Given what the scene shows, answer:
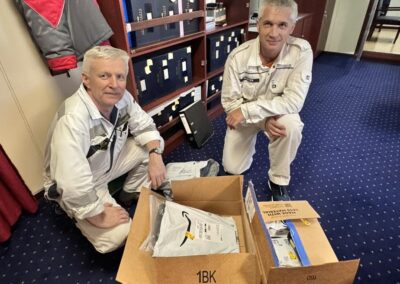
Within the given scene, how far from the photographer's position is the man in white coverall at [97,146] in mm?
1009

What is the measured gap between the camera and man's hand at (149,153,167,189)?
1.34m

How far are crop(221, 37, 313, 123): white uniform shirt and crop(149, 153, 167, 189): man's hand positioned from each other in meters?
0.56

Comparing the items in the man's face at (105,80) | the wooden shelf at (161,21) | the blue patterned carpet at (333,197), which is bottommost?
the blue patterned carpet at (333,197)

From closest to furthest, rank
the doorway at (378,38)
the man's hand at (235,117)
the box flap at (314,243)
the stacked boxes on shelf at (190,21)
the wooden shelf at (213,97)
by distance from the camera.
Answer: the box flap at (314,243), the man's hand at (235,117), the stacked boxes on shelf at (190,21), the wooden shelf at (213,97), the doorway at (378,38)

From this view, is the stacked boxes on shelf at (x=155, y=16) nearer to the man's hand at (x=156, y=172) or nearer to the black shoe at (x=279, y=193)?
the man's hand at (x=156, y=172)

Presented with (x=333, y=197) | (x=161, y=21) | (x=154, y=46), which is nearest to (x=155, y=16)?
(x=161, y=21)

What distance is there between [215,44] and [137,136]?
116cm

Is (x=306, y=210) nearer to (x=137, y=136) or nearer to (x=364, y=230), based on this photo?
(x=364, y=230)

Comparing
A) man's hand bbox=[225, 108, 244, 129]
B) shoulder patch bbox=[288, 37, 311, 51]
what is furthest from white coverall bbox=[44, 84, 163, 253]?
shoulder patch bbox=[288, 37, 311, 51]

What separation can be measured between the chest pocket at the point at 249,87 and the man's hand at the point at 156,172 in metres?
0.68

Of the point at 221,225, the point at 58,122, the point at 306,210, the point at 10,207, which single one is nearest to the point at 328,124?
the point at 306,210

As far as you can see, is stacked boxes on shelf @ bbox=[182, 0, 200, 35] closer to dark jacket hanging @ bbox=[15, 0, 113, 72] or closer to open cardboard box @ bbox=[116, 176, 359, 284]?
dark jacket hanging @ bbox=[15, 0, 113, 72]

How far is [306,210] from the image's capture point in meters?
1.06

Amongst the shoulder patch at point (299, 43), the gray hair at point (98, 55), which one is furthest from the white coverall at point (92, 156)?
the shoulder patch at point (299, 43)
